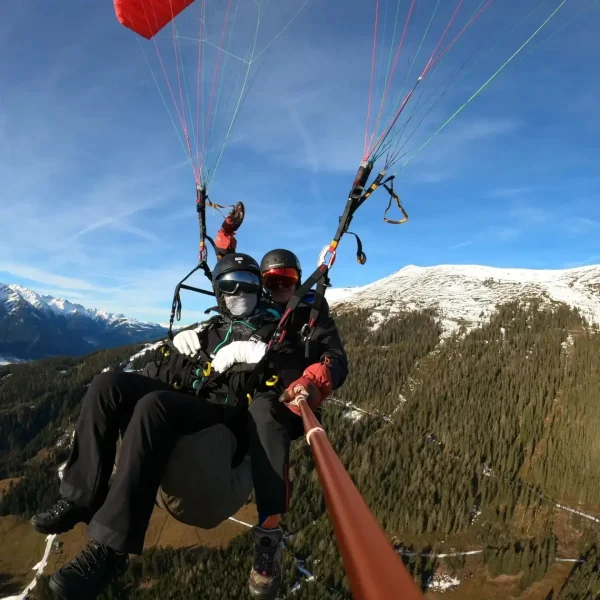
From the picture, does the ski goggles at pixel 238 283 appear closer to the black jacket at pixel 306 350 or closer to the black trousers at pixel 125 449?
the black jacket at pixel 306 350

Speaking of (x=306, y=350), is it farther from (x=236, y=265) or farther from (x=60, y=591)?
(x=60, y=591)

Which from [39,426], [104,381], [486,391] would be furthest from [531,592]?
[39,426]

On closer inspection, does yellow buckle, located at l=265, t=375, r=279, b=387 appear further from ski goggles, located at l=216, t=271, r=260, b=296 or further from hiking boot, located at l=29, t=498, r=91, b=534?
hiking boot, located at l=29, t=498, r=91, b=534

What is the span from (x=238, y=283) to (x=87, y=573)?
2.56 metres

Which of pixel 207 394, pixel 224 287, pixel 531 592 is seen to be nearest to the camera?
pixel 207 394

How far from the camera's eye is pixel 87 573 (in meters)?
2.56

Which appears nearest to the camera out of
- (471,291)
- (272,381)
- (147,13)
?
(272,381)

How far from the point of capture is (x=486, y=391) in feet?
68.9

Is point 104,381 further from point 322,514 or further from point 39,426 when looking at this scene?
point 39,426

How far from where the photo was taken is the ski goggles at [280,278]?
4.67 meters

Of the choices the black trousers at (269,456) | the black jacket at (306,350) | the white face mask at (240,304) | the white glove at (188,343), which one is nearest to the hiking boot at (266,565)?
the black trousers at (269,456)

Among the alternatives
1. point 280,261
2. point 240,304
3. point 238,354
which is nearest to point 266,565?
point 238,354

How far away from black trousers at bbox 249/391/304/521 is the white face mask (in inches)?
44.9

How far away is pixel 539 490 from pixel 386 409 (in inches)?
305
